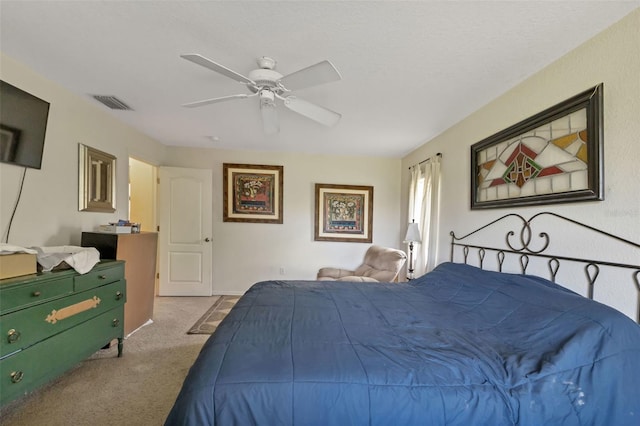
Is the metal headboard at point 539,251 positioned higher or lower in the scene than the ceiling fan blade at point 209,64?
lower

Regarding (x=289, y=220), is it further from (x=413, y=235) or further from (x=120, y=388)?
(x=120, y=388)

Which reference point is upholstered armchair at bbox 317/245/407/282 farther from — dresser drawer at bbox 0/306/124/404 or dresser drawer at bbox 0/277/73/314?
dresser drawer at bbox 0/277/73/314

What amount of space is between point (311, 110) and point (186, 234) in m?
3.20

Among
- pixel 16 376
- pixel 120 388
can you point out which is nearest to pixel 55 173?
pixel 16 376

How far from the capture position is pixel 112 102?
8.82ft

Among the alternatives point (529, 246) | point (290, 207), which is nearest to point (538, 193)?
point (529, 246)

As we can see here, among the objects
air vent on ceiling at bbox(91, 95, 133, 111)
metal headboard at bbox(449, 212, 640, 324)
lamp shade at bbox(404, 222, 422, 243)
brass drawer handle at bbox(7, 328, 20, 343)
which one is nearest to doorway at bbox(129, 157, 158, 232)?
air vent on ceiling at bbox(91, 95, 133, 111)

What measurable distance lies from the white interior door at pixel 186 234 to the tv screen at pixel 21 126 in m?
2.00

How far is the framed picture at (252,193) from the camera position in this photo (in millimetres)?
4465

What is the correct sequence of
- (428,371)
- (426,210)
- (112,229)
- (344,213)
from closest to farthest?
(428,371), (112,229), (426,210), (344,213)

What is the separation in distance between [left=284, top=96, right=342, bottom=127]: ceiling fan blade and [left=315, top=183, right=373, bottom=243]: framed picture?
8.13 ft

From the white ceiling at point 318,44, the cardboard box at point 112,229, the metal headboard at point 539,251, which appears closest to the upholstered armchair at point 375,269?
the metal headboard at point 539,251

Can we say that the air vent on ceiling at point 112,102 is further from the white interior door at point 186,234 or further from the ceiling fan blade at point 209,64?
the ceiling fan blade at point 209,64

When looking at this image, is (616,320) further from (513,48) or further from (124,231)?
(124,231)
